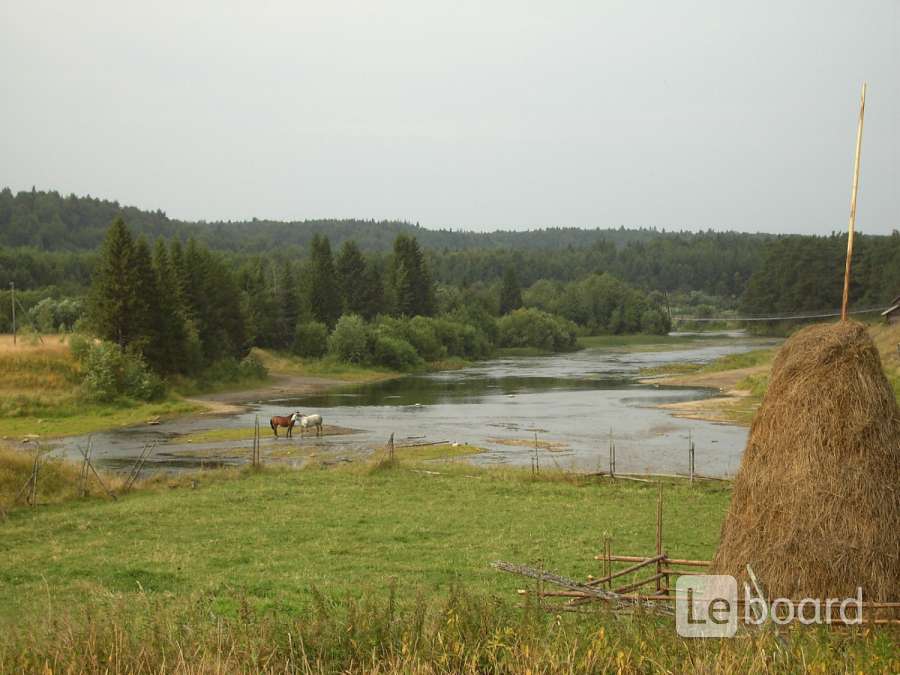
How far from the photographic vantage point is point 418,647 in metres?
8.00

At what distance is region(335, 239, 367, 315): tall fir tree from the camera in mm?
117000

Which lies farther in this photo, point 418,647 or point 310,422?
point 310,422

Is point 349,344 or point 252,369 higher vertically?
point 349,344

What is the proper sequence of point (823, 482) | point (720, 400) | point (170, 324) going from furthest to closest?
point (170, 324)
point (720, 400)
point (823, 482)

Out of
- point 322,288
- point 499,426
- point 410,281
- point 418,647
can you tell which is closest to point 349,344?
point 322,288

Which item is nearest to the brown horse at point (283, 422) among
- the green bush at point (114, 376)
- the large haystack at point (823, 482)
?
the green bush at point (114, 376)

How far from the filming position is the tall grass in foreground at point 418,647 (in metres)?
7.30

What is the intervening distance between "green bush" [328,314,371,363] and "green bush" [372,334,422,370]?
4.41 ft

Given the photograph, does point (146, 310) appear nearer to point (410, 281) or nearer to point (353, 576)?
point (353, 576)

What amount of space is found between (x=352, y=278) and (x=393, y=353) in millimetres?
22438

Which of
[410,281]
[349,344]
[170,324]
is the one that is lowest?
[349,344]

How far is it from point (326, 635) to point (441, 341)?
10613cm

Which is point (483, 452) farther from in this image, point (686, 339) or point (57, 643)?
point (686, 339)

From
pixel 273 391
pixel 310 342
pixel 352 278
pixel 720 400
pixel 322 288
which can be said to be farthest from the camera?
pixel 352 278
